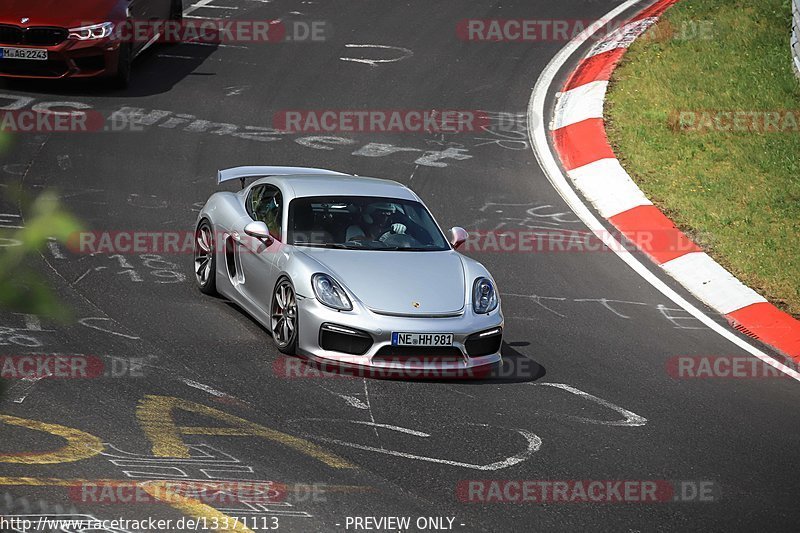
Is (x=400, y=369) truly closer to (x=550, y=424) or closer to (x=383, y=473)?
(x=550, y=424)

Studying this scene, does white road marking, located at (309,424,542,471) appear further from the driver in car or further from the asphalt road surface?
the driver in car

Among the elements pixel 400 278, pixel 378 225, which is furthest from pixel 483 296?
pixel 378 225

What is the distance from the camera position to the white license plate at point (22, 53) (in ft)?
47.9

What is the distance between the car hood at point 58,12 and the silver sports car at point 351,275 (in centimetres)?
563

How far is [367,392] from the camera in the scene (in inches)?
301

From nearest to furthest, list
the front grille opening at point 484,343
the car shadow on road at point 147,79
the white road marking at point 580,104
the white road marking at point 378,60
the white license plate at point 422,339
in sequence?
1. the white license plate at point 422,339
2. the front grille opening at point 484,343
3. the white road marking at point 580,104
4. the car shadow on road at point 147,79
5. the white road marking at point 378,60

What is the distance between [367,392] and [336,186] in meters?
2.47

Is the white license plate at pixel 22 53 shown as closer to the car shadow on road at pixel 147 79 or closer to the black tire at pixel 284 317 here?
the car shadow on road at pixel 147 79

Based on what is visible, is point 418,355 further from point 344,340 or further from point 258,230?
point 258,230

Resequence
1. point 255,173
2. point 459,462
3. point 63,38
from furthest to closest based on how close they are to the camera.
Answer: point 63,38, point 255,173, point 459,462

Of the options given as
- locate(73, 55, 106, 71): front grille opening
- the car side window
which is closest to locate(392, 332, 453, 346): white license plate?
the car side window

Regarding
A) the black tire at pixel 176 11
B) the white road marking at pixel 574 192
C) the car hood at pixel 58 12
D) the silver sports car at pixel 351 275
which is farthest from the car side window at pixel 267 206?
the black tire at pixel 176 11

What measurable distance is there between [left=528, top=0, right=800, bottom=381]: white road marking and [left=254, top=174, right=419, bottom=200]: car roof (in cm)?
281

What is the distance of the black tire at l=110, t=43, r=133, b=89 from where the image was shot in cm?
1526
